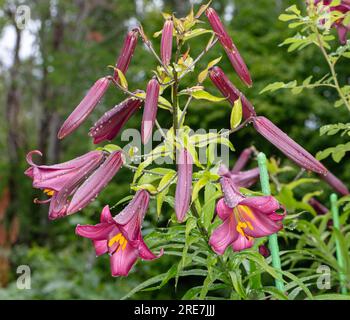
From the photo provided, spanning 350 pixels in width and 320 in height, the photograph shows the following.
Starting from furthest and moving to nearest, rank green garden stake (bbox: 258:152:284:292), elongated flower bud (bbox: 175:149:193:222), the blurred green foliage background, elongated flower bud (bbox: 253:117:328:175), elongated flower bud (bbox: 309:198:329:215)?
the blurred green foliage background, elongated flower bud (bbox: 309:198:329:215), green garden stake (bbox: 258:152:284:292), elongated flower bud (bbox: 253:117:328:175), elongated flower bud (bbox: 175:149:193:222)

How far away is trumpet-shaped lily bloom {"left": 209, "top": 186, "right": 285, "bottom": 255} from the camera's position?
2.54ft

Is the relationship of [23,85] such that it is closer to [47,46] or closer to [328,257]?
[47,46]

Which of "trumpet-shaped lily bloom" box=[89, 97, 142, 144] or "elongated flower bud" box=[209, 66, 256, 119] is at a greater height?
"elongated flower bud" box=[209, 66, 256, 119]

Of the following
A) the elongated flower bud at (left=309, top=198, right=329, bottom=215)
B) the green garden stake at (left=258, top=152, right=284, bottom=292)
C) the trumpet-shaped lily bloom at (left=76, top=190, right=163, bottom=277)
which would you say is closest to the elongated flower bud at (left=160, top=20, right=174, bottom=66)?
the trumpet-shaped lily bloom at (left=76, top=190, right=163, bottom=277)

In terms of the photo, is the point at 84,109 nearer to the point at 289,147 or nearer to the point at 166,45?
the point at 166,45

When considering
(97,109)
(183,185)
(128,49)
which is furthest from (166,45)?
(97,109)

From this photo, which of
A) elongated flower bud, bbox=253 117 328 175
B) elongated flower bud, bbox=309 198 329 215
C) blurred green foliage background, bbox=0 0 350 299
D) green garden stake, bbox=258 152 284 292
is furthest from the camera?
blurred green foliage background, bbox=0 0 350 299

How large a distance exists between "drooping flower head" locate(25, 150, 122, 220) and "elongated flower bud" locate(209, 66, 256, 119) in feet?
0.67

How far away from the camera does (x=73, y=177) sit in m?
0.82

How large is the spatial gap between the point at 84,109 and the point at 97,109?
475 cm

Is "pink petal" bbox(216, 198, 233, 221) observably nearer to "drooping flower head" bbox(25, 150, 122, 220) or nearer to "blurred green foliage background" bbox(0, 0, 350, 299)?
"drooping flower head" bbox(25, 150, 122, 220)

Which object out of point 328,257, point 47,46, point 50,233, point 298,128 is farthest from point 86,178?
point 47,46

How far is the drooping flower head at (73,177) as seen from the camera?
2.59 feet
